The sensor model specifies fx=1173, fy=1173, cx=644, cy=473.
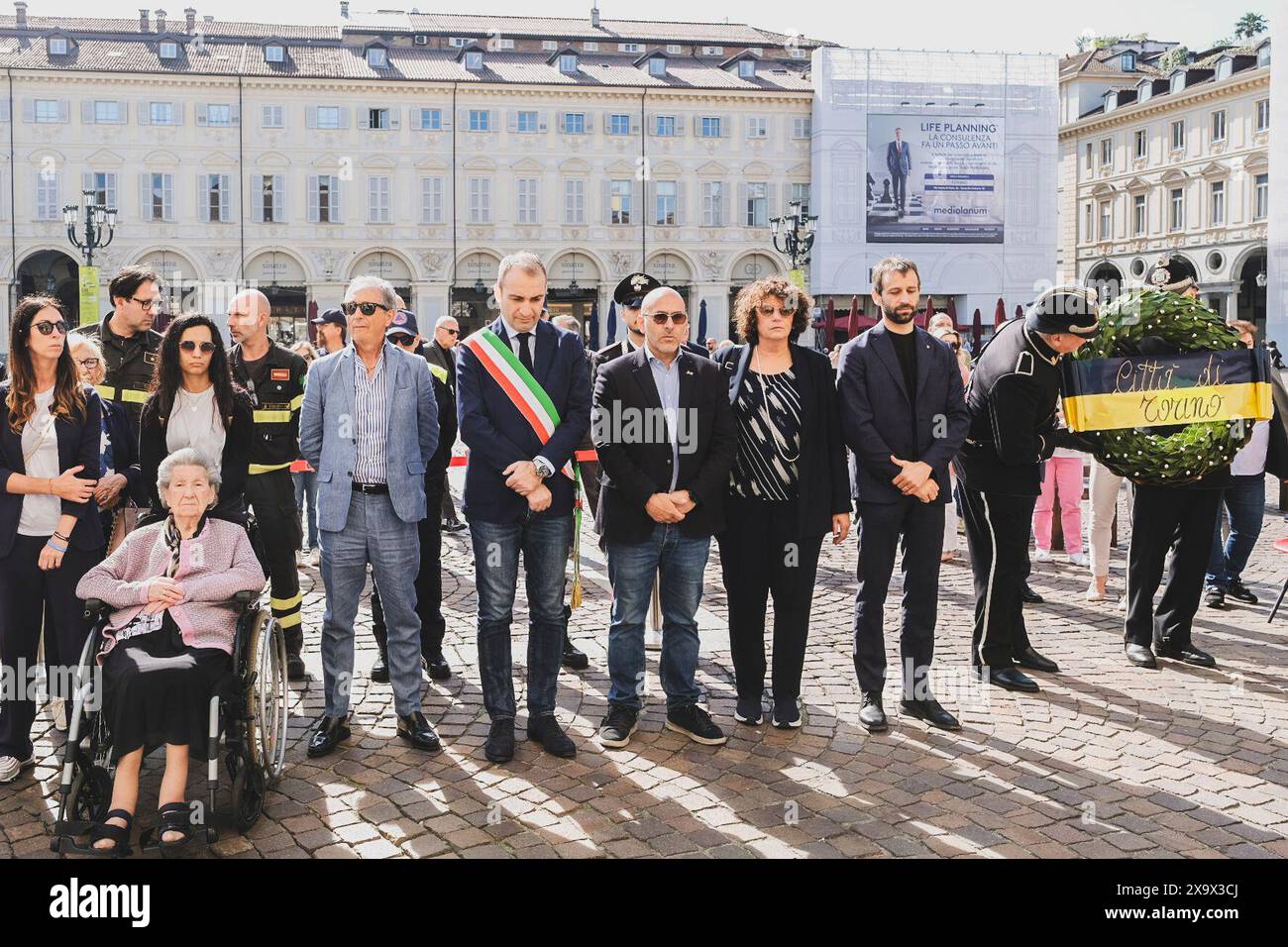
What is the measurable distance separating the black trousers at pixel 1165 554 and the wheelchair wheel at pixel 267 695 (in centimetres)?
465

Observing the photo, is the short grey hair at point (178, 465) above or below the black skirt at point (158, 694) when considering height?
above

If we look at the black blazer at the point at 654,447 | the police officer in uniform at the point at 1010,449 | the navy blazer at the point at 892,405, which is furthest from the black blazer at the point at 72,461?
the police officer in uniform at the point at 1010,449

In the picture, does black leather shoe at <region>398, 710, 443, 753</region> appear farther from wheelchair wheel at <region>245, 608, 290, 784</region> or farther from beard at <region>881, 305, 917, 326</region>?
beard at <region>881, 305, 917, 326</region>

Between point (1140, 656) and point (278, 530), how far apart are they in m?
4.74

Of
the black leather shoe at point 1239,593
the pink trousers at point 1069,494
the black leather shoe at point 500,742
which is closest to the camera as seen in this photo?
the black leather shoe at point 500,742

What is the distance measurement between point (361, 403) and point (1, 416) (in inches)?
58.5

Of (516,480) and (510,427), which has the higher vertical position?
(510,427)

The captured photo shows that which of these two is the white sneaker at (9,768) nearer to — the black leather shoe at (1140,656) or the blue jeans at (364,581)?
the blue jeans at (364,581)

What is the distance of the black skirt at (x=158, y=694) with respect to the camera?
162 inches

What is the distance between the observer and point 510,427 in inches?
200

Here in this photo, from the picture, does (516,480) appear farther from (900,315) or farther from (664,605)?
(900,315)

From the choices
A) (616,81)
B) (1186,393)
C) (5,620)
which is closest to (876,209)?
(616,81)

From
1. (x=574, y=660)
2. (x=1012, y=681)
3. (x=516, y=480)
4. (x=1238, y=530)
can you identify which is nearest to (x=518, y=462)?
(x=516, y=480)
